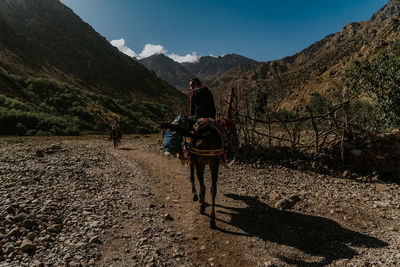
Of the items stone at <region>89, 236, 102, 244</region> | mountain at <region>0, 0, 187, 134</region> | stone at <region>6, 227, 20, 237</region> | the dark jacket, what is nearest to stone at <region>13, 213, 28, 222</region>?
stone at <region>6, 227, 20, 237</region>

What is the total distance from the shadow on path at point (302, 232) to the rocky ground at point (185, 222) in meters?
0.02

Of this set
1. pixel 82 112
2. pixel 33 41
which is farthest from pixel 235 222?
pixel 33 41

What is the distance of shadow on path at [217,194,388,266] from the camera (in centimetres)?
356

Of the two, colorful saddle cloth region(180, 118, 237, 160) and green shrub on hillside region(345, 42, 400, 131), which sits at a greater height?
green shrub on hillside region(345, 42, 400, 131)

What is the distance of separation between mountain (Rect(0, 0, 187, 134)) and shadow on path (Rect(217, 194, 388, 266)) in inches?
878

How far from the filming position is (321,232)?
13.7ft

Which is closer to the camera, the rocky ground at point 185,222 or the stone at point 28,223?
the rocky ground at point 185,222

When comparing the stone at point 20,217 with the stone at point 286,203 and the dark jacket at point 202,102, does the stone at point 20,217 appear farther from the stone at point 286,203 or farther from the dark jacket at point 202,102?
the stone at point 286,203

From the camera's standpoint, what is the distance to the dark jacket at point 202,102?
204 inches

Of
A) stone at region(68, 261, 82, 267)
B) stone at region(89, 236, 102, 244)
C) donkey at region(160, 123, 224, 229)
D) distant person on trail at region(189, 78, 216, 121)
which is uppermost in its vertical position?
distant person on trail at region(189, 78, 216, 121)

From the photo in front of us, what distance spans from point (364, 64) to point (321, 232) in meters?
14.1

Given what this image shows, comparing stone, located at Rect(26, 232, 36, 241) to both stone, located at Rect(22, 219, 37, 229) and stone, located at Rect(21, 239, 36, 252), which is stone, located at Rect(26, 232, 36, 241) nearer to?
stone, located at Rect(21, 239, 36, 252)

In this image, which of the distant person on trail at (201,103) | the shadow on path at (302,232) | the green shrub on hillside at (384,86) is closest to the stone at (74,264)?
the shadow on path at (302,232)

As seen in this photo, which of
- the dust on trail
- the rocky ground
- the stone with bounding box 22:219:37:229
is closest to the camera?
the rocky ground
